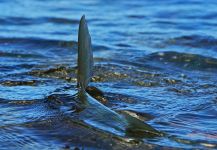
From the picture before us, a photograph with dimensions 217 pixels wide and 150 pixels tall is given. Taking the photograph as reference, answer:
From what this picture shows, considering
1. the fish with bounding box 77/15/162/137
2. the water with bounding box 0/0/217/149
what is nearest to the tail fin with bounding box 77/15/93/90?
the fish with bounding box 77/15/162/137

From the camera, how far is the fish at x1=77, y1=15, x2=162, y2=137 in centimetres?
364

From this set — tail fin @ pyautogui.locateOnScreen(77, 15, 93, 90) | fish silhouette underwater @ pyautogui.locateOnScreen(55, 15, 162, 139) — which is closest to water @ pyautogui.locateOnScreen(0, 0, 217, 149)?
fish silhouette underwater @ pyautogui.locateOnScreen(55, 15, 162, 139)

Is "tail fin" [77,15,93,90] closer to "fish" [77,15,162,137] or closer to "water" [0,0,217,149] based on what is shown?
"fish" [77,15,162,137]

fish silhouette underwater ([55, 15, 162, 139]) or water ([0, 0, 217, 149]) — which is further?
water ([0, 0, 217, 149])

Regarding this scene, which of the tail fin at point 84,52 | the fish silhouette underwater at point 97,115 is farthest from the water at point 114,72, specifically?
the tail fin at point 84,52

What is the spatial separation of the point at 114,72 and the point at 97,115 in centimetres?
192

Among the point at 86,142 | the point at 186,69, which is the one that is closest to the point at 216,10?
the point at 186,69

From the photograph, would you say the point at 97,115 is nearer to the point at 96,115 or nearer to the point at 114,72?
the point at 96,115

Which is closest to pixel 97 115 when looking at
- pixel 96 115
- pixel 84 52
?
pixel 96 115

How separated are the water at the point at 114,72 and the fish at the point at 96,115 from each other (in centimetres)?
7

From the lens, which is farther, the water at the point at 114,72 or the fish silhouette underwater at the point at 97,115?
the water at the point at 114,72

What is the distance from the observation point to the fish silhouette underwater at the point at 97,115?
3633 mm

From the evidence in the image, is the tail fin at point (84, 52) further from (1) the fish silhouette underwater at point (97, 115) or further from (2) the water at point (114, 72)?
(2) the water at point (114, 72)

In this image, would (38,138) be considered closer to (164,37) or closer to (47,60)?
(47,60)
